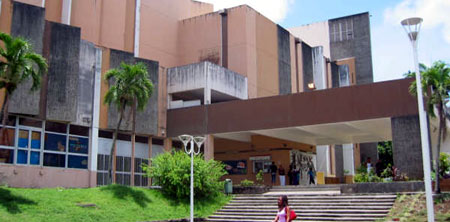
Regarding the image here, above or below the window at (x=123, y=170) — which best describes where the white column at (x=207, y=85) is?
above

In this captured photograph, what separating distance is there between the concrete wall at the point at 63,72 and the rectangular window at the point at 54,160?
74.1 inches

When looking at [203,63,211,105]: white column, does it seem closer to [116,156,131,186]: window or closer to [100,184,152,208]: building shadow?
[116,156,131,186]: window

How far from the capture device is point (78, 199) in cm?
1969

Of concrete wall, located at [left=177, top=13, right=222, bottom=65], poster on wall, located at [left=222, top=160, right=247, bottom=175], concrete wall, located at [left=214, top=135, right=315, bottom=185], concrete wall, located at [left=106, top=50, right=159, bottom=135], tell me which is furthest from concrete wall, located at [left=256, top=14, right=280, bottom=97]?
concrete wall, located at [left=106, top=50, right=159, bottom=135]

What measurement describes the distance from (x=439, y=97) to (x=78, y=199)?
1599 cm

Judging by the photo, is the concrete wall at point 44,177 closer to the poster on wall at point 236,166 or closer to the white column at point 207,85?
the white column at point 207,85

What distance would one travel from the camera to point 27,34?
22.3m

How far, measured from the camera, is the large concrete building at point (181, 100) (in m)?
22.7

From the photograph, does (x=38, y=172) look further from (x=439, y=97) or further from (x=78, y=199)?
(x=439, y=97)

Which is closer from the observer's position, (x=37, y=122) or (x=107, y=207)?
(x=107, y=207)

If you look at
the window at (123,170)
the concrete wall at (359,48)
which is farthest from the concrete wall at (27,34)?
the concrete wall at (359,48)

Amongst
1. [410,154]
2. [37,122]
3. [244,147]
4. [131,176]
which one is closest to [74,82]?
[37,122]

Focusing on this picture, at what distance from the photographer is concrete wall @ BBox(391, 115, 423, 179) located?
22.2 m

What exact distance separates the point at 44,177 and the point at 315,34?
38329 millimetres
